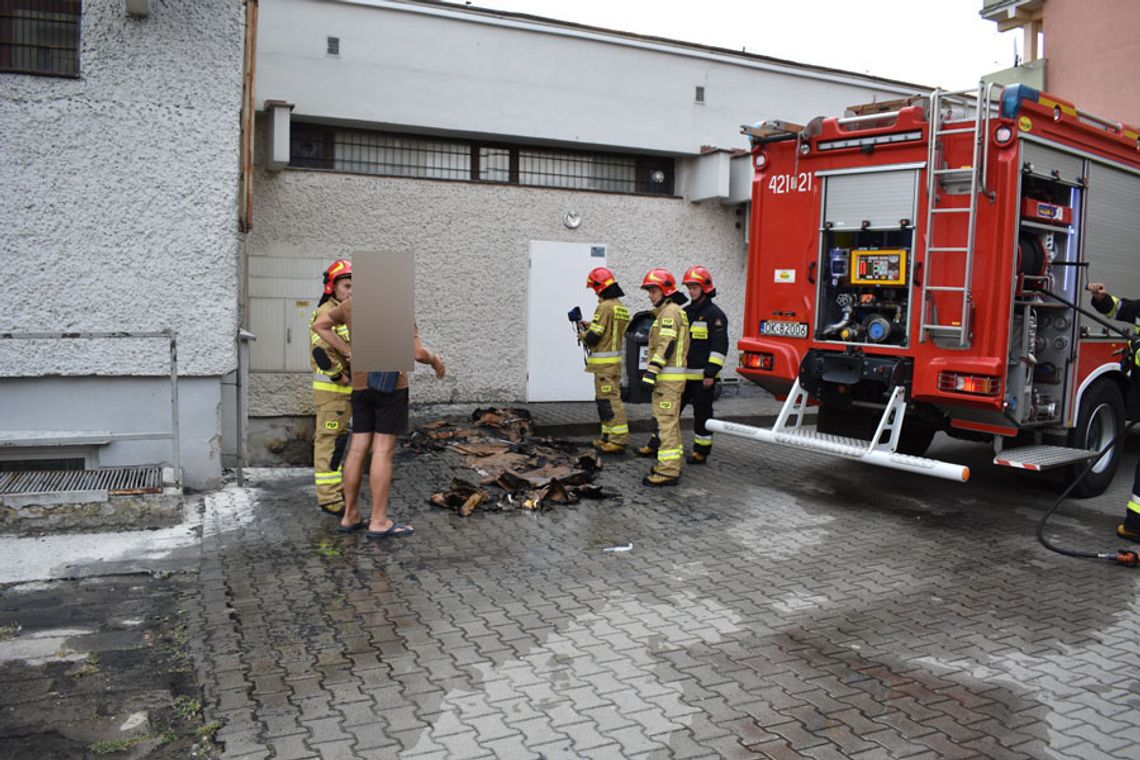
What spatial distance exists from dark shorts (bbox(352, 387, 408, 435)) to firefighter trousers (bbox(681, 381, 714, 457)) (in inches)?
135

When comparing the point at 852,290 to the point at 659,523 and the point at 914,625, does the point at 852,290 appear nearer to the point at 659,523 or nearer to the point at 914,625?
the point at 659,523

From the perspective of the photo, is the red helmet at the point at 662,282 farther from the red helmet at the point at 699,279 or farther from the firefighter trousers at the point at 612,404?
the firefighter trousers at the point at 612,404

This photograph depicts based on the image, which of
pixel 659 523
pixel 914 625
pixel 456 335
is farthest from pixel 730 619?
pixel 456 335

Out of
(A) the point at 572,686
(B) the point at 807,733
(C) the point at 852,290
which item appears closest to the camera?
(B) the point at 807,733

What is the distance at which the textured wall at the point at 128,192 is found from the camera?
6.54m

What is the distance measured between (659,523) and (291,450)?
3.86 metres

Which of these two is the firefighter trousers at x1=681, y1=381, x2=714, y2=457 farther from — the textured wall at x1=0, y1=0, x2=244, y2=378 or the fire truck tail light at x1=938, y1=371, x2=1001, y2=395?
the textured wall at x1=0, y1=0, x2=244, y2=378

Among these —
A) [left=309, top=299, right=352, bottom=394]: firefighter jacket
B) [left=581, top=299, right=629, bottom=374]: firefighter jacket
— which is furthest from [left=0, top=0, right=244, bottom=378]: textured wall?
[left=581, top=299, right=629, bottom=374]: firefighter jacket

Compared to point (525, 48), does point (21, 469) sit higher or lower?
lower

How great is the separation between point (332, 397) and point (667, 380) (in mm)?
2877

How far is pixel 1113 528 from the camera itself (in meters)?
6.96

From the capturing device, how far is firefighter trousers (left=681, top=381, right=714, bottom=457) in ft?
28.8

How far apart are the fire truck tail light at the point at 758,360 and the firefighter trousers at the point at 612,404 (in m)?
1.36

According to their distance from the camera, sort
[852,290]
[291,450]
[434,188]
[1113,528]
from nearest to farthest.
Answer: [1113,528], [852,290], [291,450], [434,188]
